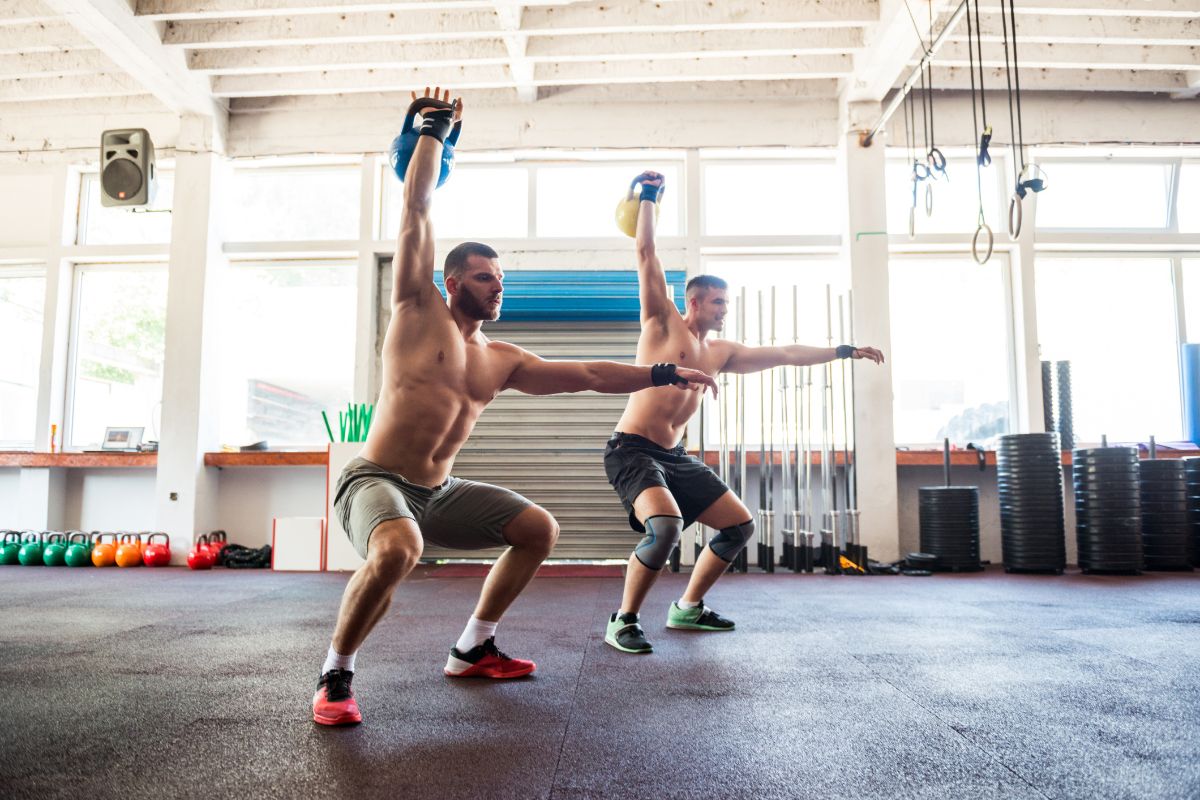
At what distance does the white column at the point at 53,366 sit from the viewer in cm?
675

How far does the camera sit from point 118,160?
6027mm

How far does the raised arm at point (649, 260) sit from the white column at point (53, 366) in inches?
241

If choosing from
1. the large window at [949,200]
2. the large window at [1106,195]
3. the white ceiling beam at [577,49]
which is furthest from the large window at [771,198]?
the large window at [1106,195]

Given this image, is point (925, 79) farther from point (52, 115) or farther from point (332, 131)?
point (52, 115)

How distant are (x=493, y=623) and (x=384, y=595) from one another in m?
0.58

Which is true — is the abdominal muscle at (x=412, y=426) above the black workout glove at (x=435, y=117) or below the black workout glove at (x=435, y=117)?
below

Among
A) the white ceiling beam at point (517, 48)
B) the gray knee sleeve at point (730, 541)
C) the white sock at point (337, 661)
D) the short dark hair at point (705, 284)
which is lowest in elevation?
the white sock at point (337, 661)

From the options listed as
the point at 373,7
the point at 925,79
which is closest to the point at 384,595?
the point at 373,7

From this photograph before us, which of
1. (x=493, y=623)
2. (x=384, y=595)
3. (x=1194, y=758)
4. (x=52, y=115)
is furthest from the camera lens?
(x=52, y=115)

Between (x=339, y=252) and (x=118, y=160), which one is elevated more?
(x=118, y=160)

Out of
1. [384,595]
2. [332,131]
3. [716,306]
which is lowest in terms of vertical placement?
[384,595]

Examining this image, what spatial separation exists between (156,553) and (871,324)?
608cm

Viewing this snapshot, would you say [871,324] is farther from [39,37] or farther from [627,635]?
[39,37]

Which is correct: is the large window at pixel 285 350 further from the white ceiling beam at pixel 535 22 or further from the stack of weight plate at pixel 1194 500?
the stack of weight plate at pixel 1194 500
